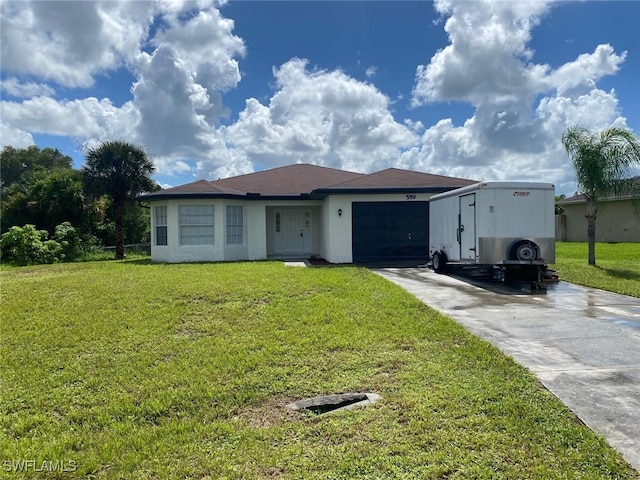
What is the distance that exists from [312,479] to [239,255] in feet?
48.1

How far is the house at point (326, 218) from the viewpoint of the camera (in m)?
15.8

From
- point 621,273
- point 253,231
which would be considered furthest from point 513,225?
point 253,231

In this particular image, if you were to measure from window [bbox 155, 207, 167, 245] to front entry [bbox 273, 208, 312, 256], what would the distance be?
4.80m

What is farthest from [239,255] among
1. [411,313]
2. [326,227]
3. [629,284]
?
[629,284]

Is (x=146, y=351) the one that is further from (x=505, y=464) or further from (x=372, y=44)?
(x=372, y=44)

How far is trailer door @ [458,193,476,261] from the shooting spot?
10.7m

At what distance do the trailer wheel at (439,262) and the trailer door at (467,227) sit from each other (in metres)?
1.23

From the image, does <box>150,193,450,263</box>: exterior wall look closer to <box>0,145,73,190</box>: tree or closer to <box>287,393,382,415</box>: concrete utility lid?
<box>287,393,382,415</box>: concrete utility lid

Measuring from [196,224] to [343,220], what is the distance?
5723 millimetres

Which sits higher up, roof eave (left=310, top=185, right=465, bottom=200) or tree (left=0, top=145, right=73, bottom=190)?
tree (left=0, top=145, right=73, bottom=190)

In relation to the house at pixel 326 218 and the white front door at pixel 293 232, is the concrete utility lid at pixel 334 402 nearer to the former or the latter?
the house at pixel 326 218

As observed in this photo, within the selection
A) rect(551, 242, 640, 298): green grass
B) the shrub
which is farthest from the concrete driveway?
the shrub

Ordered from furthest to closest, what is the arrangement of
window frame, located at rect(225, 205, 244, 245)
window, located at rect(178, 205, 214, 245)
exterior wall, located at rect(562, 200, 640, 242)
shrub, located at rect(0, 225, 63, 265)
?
exterior wall, located at rect(562, 200, 640, 242) → shrub, located at rect(0, 225, 63, 265) → window frame, located at rect(225, 205, 244, 245) → window, located at rect(178, 205, 214, 245)

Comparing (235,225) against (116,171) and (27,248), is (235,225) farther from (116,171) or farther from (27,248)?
(27,248)
